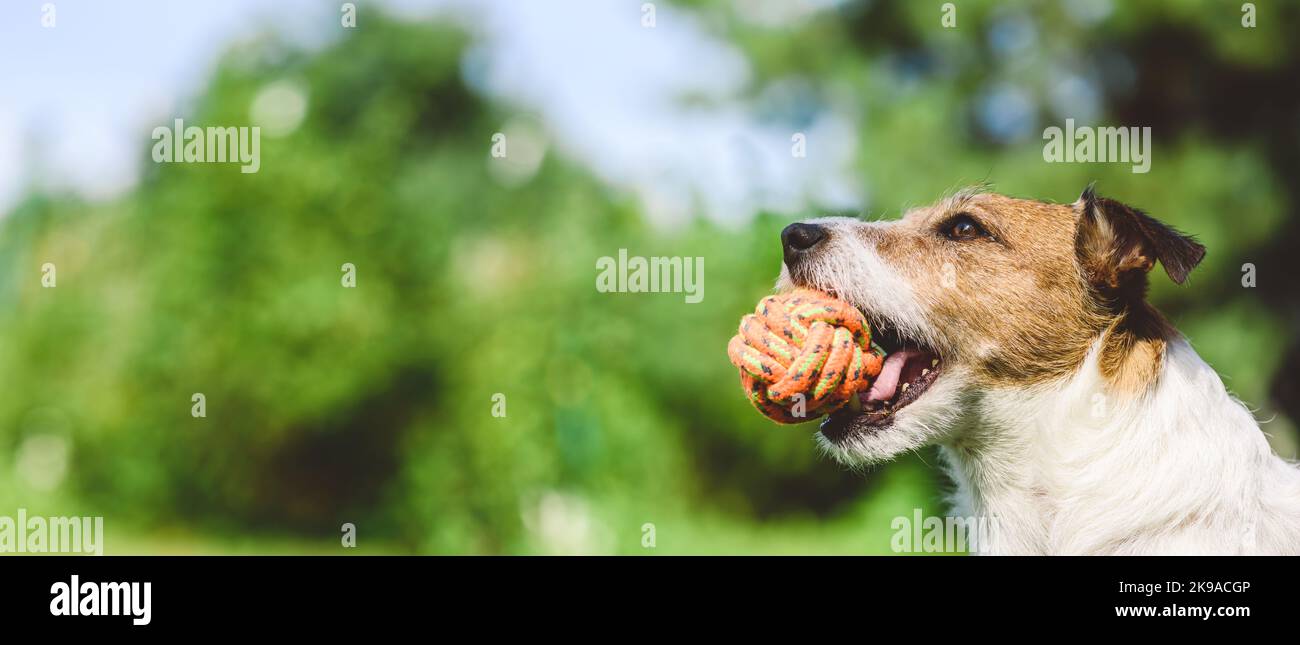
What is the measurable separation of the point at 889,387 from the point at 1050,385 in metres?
0.56

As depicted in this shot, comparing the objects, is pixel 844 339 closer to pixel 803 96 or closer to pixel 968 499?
pixel 968 499

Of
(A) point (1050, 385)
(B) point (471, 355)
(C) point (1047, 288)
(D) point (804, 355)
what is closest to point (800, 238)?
(D) point (804, 355)

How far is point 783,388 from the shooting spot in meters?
3.64

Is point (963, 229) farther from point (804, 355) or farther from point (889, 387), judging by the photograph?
point (804, 355)

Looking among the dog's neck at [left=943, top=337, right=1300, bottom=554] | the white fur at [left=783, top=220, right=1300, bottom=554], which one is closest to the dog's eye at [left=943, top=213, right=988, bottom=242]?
the white fur at [left=783, top=220, right=1300, bottom=554]

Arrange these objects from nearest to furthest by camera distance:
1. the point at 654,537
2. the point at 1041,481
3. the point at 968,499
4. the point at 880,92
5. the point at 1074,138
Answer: the point at 1041,481, the point at 968,499, the point at 654,537, the point at 1074,138, the point at 880,92

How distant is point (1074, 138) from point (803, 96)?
3.21m

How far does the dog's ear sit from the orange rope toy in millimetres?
793

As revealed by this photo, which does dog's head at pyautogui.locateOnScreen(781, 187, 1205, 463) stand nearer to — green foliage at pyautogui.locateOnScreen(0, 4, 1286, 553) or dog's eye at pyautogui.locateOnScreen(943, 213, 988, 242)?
dog's eye at pyautogui.locateOnScreen(943, 213, 988, 242)

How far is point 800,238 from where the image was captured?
155 inches

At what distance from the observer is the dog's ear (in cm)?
345

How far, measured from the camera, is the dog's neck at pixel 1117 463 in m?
3.15

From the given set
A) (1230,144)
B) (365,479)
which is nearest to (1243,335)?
(1230,144)

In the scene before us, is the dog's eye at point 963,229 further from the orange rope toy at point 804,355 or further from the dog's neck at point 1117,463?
the dog's neck at point 1117,463
